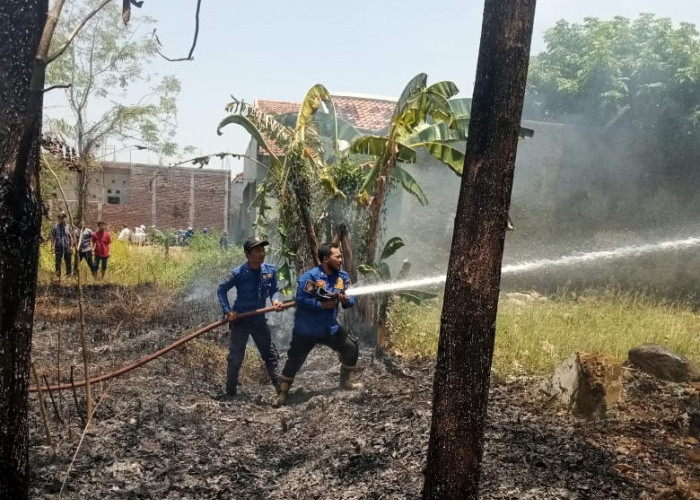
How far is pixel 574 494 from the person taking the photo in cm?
391

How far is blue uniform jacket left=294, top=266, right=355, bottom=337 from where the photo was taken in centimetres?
623

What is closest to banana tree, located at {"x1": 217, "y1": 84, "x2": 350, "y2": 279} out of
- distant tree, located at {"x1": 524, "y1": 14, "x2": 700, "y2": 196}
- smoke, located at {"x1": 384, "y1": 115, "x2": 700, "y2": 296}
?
smoke, located at {"x1": 384, "y1": 115, "x2": 700, "y2": 296}

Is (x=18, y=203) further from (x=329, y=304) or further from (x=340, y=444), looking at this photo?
(x=329, y=304)

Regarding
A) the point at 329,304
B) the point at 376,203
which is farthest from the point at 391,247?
the point at 329,304

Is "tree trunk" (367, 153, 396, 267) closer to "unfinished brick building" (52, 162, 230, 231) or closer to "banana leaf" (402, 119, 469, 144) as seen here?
"banana leaf" (402, 119, 469, 144)

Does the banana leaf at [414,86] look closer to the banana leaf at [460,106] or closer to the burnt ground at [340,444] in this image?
the banana leaf at [460,106]

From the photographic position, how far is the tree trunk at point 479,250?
3115mm

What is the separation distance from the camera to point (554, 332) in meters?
8.01

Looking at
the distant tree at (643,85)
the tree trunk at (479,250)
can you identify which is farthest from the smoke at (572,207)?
the tree trunk at (479,250)

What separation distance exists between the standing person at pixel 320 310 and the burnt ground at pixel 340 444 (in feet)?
1.63

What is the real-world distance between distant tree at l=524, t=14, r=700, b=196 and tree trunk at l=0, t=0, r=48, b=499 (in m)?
14.6

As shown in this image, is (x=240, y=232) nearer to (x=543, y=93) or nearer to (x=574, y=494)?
(x=543, y=93)

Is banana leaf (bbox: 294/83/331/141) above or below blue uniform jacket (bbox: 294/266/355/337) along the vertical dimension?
above

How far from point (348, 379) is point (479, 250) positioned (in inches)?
156
